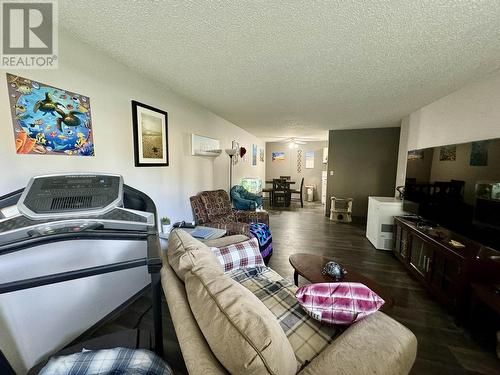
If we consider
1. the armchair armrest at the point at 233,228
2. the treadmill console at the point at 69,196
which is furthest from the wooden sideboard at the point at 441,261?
the treadmill console at the point at 69,196

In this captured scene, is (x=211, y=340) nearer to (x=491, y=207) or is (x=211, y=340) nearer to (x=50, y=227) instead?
(x=50, y=227)

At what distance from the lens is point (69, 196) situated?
100 cm

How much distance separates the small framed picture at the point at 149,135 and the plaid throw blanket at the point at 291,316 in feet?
4.79

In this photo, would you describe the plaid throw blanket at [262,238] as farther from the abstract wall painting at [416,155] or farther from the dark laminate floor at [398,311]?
the abstract wall painting at [416,155]

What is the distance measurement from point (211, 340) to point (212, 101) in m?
2.90

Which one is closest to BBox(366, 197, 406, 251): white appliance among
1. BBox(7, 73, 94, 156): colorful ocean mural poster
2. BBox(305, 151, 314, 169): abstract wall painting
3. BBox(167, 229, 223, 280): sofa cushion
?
BBox(167, 229, 223, 280): sofa cushion

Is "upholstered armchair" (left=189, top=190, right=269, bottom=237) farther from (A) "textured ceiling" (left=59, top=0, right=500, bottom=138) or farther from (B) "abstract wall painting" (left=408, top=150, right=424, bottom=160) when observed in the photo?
(B) "abstract wall painting" (left=408, top=150, right=424, bottom=160)

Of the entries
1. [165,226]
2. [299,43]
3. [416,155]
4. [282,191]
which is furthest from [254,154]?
[299,43]

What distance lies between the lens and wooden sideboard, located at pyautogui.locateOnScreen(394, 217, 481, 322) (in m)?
1.69

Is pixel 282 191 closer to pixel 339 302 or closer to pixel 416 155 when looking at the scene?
pixel 416 155

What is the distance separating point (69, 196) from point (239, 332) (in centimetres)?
99

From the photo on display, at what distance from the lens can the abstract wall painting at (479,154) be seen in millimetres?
1712

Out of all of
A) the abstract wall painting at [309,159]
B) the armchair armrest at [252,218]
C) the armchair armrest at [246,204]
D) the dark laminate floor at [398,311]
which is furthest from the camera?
the abstract wall painting at [309,159]

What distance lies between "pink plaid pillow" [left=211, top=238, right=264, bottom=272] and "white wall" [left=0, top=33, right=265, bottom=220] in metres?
1.12
